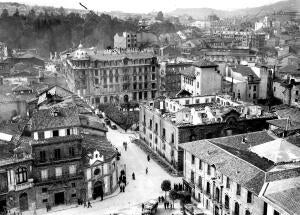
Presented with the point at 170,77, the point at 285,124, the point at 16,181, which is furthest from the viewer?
the point at 170,77

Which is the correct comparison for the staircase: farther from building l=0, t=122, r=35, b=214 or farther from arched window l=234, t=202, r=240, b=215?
building l=0, t=122, r=35, b=214

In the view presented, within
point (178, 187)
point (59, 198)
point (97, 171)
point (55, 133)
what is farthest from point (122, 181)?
point (55, 133)

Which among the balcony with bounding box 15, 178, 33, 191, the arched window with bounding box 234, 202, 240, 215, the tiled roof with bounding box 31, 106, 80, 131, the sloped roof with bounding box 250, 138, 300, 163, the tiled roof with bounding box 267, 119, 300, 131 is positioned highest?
the tiled roof with bounding box 31, 106, 80, 131

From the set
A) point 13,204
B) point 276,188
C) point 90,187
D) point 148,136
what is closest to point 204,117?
point 148,136

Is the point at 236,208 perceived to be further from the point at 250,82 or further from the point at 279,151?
the point at 250,82

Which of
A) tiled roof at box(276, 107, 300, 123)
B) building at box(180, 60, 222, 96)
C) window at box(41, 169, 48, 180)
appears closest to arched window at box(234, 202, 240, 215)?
window at box(41, 169, 48, 180)

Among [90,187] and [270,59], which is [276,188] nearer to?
[90,187]
